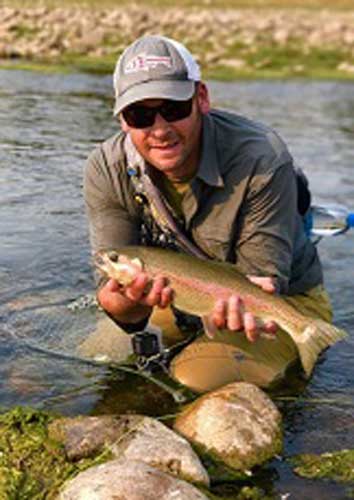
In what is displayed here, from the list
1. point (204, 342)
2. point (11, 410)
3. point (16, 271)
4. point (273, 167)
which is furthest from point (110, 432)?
point (16, 271)

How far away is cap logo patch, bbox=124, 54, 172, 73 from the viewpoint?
495 centimetres

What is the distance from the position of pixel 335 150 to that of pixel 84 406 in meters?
11.2

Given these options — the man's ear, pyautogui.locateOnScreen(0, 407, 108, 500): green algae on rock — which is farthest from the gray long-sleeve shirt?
pyautogui.locateOnScreen(0, 407, 108, 500): green algae on rock

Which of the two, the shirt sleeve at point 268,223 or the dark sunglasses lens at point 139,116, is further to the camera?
the shirt sleeve at point 268,223

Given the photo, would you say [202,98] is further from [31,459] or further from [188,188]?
[31,459]

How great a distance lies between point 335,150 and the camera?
1582cm

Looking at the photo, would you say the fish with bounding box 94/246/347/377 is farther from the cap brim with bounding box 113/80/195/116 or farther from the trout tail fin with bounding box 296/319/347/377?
the cap brim with bounding box 113/80/195/116

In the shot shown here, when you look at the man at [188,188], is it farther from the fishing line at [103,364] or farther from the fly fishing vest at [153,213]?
the fishing line at [103,364]

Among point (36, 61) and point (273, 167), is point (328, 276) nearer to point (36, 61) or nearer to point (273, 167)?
point (273, 167)

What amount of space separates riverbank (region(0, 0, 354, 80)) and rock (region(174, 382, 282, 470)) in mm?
21655

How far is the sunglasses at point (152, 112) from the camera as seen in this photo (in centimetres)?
495

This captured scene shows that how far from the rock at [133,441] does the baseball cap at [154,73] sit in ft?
5.57

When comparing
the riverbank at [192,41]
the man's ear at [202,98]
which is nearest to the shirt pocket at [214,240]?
the man's ear at [202,98]

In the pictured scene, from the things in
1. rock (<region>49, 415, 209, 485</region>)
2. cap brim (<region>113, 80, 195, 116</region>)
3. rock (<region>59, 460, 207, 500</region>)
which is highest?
cap brim (<region>113, 80, 195, 116</region>)
